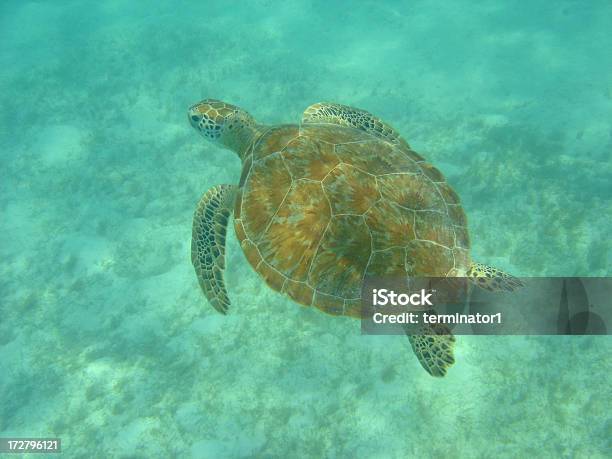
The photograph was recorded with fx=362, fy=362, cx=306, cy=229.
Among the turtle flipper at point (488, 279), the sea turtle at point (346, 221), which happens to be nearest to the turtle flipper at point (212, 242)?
the sea turtle at point (346, 221)

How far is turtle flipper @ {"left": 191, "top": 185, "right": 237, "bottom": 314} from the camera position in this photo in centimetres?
388

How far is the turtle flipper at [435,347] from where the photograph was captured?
3.00 metres

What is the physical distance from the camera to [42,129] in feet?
22.6

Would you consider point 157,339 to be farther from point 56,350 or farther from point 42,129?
point 42,129

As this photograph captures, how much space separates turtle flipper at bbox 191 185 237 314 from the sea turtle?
57 cm

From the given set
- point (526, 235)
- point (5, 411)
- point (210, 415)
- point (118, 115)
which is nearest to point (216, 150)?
point (118, 115)

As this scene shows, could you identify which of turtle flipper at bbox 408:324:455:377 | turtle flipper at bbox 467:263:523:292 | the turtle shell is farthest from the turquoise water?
the turtle shell

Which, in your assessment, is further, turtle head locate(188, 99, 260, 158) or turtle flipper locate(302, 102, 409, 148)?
turtle flipper locate(302, 102, 409, 148)

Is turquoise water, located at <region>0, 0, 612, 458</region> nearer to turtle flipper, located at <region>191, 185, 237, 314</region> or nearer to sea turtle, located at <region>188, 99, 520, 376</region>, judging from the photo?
turtle flipper, located at <region>191, 185, 237, 314</region>

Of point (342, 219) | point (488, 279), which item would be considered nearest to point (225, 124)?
point (342, 219)

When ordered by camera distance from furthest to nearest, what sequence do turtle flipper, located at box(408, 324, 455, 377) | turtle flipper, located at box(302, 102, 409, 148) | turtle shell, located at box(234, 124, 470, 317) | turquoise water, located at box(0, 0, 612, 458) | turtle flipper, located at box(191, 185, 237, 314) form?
1. turtle flipper, located at box(302, 102, 409, 148)
2. turtle flipper, located at box(191, 185, 237, 314)
3. turquoise water, located at box(0, 0, 612, 458)
4. turtle flipper, located at box(408, 324, 455, 377)
5. turtle shell, located at box(234, 124, 470, 317)

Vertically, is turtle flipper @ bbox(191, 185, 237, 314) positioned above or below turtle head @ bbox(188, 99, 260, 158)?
below

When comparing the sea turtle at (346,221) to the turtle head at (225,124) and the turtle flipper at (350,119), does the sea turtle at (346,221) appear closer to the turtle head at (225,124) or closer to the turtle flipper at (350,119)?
the turtle head at (225,124)

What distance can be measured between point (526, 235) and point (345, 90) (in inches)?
160
